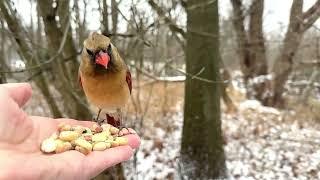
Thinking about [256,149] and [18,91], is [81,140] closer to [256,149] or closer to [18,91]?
[18,91]

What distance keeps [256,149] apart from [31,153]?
19.4 feet

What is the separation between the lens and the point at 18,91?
113 inches

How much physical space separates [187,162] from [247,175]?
0.79 m

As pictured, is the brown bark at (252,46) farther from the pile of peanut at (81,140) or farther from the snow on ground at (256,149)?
the pile of peanut at (81,140)

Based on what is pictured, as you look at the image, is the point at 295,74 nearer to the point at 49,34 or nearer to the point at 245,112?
the point at 245,112

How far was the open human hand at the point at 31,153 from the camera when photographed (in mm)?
2281

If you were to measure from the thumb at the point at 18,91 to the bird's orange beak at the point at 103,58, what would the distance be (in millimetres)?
406

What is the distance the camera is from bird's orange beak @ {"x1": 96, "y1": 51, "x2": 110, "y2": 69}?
286 centimetres

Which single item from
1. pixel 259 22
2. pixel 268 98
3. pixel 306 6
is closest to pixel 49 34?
Result: pixel 306 6

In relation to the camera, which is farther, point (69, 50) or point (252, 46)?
point (252, 46)

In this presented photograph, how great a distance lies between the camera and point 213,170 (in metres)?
7.01

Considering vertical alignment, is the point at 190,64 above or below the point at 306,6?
below

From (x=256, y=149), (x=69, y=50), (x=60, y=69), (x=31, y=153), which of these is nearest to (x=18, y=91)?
(x=31, y=153)

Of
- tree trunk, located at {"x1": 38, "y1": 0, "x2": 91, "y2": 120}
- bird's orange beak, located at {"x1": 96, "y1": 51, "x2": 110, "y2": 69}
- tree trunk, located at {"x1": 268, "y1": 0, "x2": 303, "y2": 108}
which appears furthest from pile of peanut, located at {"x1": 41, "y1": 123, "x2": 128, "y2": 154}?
tree trunk, located at {"x1": 268, "y1": 0, "x2": 303, "y2": 108}
